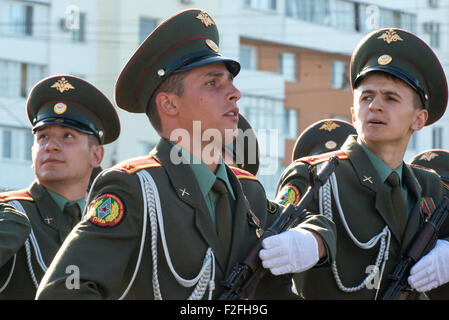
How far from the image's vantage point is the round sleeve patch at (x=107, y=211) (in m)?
4.59

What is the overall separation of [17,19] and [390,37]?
26979 millimetres

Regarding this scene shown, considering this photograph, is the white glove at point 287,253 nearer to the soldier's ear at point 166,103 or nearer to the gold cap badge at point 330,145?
the soldier's ear at point 166,103

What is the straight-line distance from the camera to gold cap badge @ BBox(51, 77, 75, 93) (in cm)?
736

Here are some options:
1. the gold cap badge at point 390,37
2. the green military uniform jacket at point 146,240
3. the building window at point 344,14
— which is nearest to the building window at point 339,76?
the building window at point 344,14

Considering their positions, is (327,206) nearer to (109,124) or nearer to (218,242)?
(218,242)

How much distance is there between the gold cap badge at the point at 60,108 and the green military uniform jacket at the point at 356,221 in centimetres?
197

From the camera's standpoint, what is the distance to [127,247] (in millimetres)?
4645

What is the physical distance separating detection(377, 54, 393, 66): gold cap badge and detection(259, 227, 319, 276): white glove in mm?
1685

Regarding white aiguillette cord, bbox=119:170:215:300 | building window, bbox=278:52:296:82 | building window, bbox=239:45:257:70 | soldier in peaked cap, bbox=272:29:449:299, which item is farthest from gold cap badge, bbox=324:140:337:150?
building window, bbox=278:52:296:82

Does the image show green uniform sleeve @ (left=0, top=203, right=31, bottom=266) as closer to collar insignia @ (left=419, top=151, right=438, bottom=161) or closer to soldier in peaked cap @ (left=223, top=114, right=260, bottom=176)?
soldier in peaked cap @ (left=223, top=114, right=260, bottom=176)

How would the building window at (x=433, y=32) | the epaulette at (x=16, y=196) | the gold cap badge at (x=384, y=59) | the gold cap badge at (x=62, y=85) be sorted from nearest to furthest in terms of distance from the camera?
the gold cap badge at (x=384, y=59)
the epaulette at (x=16, y=196)
the gold cap badge at (x=62, y=85)
the building window at (x=433, y=32)

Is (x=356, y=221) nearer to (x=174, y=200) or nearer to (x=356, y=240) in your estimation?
(x=356, y=240)

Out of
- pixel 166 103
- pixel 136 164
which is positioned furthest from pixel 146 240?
pixel 166 103
